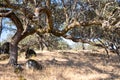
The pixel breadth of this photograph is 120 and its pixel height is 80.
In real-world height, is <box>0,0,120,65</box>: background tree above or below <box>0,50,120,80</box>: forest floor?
above

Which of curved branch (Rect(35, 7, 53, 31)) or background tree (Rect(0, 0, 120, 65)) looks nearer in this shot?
curved branch (Rect(35, 7, 53, 31))

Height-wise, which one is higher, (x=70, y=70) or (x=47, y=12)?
(x=47, y=12)

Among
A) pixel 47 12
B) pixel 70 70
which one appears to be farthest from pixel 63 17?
pixel 47 12

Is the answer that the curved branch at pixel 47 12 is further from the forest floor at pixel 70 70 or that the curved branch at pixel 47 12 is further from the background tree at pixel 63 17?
the forest floor at pixel 70 70

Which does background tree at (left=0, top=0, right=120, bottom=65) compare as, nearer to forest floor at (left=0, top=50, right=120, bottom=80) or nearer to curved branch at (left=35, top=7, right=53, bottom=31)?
curved branch at (left=35, top=7, right=53, bottom=31)

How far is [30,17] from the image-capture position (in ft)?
41.3

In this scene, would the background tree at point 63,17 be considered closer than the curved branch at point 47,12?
No

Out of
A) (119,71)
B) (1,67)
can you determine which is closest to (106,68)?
(119,71)

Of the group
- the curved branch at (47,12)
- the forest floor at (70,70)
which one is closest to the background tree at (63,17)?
the curved branch at (47,12)

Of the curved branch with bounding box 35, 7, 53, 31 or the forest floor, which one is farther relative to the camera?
the forest floor

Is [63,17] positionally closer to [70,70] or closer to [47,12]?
[70,70]

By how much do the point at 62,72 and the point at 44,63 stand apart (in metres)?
2.23

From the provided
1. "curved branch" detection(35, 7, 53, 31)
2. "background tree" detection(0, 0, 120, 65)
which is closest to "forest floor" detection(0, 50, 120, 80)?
"background tree" detection(0, 0, 120, 65)

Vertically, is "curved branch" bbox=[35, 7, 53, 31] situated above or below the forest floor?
above
